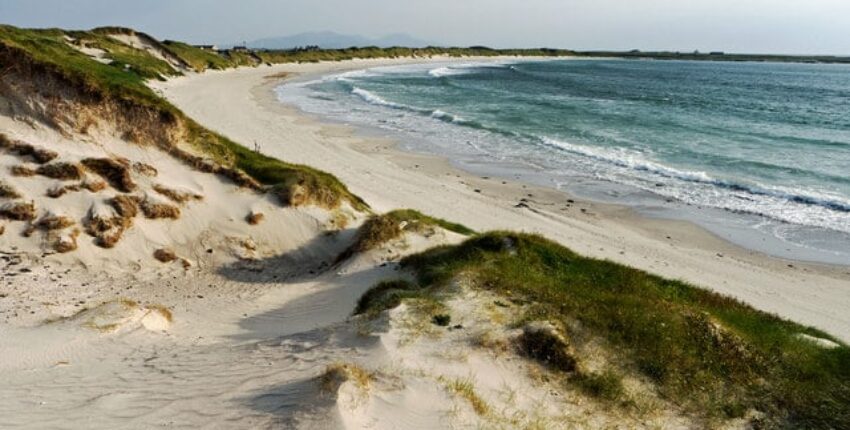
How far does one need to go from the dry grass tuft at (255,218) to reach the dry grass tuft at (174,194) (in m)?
1.65

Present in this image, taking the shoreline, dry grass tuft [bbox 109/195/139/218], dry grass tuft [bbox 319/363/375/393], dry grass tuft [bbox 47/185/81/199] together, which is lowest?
the shoreline

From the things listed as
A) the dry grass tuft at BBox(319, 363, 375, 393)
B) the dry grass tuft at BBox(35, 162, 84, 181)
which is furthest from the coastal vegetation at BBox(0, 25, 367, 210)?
the dry grass tuft at BBox(319, 363, 375, 393)

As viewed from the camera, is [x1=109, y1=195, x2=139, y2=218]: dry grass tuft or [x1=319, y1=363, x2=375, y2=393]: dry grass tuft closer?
[x1=319, y1=363, x2=375, y2=393]: dry grass tuft

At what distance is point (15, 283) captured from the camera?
12.9 metres

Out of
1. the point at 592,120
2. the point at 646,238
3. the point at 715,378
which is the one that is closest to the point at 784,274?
the point at 646,238

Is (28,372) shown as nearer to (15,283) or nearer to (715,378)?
(15,283)

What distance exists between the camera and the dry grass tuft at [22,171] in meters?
15.3

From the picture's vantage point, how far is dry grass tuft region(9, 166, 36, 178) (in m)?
15.3

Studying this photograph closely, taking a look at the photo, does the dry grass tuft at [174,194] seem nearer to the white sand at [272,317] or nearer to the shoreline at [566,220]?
the white sand at [272,317]

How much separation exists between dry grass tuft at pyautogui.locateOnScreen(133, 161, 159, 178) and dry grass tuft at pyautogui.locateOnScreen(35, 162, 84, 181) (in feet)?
4.78

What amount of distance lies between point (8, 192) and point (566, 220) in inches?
732

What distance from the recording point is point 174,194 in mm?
16672

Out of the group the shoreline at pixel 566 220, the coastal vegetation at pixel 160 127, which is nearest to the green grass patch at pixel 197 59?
the shoreline at pixel 566 220

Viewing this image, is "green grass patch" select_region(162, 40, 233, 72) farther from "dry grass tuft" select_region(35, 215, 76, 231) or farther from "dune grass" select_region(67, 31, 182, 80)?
"dry grass tuft" select_region(35, 215, 76, 231)
